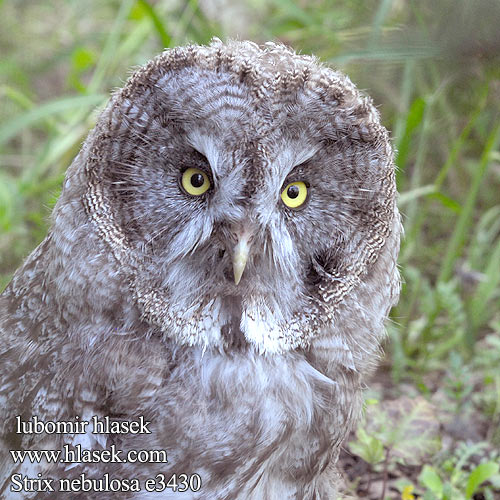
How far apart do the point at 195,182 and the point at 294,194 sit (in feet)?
0.83

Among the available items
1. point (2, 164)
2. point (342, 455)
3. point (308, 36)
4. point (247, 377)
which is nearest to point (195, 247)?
point (247, 377)

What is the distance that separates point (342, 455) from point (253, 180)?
161 cm

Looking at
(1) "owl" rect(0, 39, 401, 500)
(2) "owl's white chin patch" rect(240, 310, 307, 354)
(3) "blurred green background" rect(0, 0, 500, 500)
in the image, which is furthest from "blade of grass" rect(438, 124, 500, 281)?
(2) "owl's white chin patch" rect(240, 310, 307, 354)

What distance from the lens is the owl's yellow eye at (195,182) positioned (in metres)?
1.72

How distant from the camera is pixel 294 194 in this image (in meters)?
1.77

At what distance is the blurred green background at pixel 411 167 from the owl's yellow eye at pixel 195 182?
436 mm

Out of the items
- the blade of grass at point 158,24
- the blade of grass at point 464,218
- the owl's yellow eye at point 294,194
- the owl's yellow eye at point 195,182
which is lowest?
the owl's yellow eye at point 195,182

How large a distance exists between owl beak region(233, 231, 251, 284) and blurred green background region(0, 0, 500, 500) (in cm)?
50

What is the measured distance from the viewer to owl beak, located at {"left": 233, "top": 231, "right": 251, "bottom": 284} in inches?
66.2

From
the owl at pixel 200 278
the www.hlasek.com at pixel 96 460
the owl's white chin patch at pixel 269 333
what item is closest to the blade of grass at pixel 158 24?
the owl at pixel 200 278

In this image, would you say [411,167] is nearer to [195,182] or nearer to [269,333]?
[269,333]

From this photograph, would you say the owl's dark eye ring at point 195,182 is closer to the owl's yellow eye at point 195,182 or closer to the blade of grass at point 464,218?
the owl's yellow eye at point 195,182

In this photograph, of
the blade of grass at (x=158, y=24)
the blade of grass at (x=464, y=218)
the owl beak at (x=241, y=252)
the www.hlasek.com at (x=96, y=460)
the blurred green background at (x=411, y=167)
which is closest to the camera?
the blurred green background at (x=411, y=167)

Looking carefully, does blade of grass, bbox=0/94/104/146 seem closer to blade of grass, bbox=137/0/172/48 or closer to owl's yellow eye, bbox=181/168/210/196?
blade of grass, bbox=137/0/172/48
